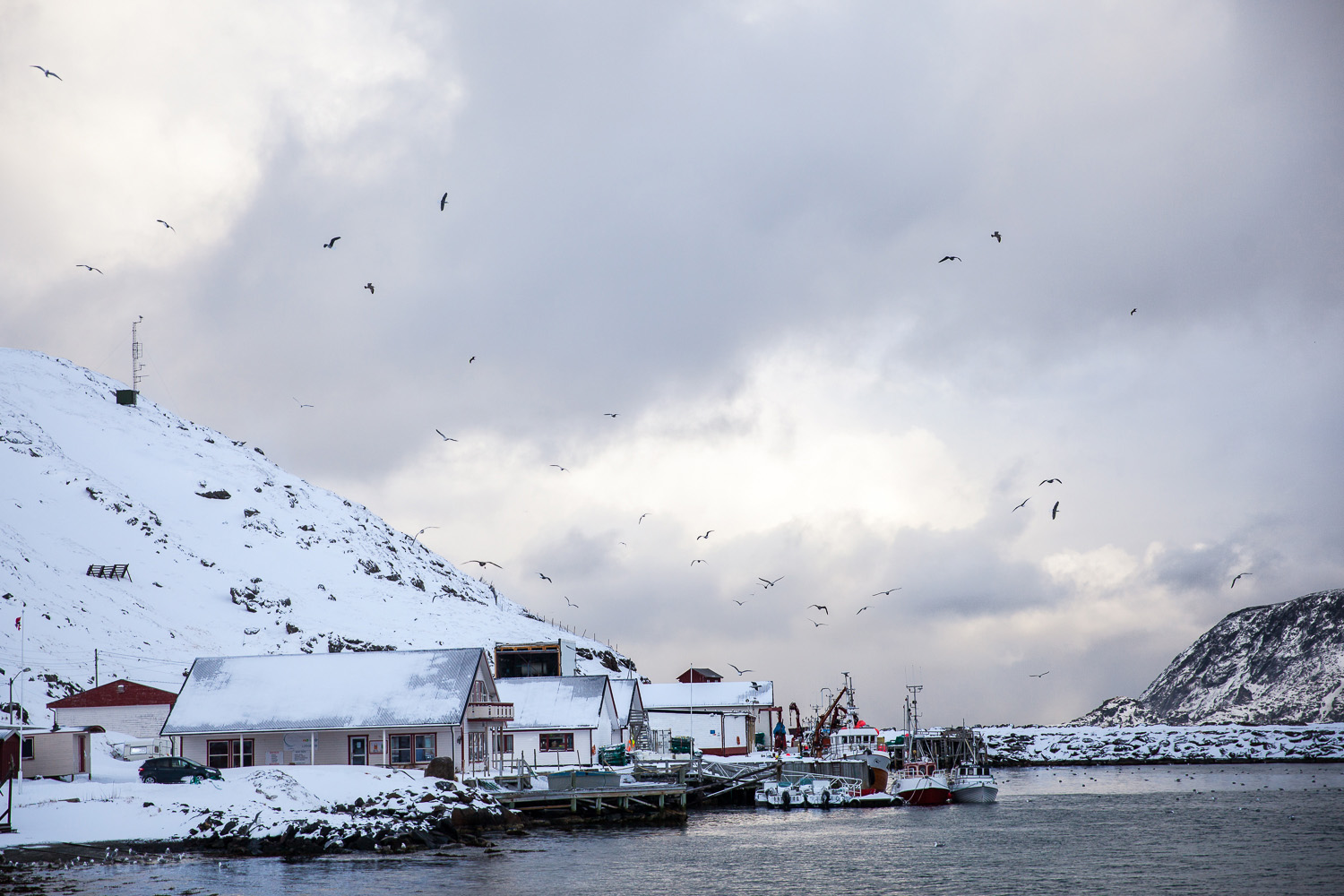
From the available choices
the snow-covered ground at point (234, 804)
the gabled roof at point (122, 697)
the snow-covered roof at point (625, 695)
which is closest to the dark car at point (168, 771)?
the snow-covered ground at point (234, 804)

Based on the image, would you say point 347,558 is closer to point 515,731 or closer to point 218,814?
point 515,731

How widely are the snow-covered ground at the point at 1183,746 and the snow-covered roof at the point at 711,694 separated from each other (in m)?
62.6

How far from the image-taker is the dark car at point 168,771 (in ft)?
160

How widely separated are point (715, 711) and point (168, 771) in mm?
55725

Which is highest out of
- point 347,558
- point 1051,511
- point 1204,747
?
point 347,558

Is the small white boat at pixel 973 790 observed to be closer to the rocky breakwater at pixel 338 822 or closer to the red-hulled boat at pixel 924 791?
the red-hulled boat at pixel 924 791

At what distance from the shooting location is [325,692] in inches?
2315

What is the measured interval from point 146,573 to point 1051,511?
9852 centimetres

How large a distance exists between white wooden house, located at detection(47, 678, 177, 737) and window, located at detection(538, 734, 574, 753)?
2162 cm

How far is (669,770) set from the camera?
2749 inches

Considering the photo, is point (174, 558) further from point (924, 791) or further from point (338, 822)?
→ point (338, 822)

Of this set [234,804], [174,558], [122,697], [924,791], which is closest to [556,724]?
[924,791]

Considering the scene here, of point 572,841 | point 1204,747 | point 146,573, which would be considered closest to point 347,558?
point 146,573

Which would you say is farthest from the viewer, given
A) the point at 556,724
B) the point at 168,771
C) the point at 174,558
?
the point at 174,558
